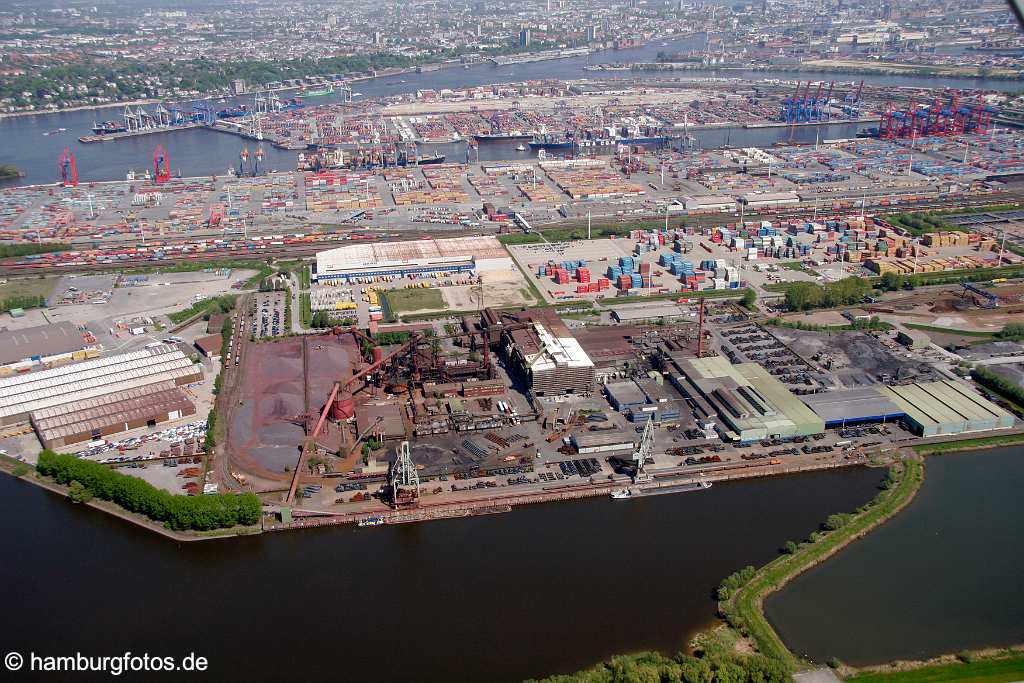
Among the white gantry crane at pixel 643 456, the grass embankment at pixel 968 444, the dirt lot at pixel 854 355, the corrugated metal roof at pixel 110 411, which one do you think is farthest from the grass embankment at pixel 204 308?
the grass embankment at pixel 968 444

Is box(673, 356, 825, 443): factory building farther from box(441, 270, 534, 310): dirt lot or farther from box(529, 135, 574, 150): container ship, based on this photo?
box(529, 135, 574, 150): container ship

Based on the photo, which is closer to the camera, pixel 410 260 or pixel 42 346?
pixel 42 346

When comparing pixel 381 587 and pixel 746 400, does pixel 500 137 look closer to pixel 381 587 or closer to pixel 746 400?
pixel 746 400

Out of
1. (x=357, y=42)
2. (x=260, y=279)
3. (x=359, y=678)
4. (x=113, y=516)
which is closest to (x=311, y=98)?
(x=357, y=42)

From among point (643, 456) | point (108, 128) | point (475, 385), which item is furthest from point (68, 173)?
point (643, 456)

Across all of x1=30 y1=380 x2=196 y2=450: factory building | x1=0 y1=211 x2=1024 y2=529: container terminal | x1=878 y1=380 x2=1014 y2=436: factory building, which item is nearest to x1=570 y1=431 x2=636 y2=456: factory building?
x1=0 y1=211 x2=1024 y2=529: container terminal

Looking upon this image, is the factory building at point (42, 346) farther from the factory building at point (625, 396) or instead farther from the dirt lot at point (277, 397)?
the factory building at point (625, 396)

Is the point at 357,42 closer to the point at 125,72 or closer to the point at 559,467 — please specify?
the point at 125,72
